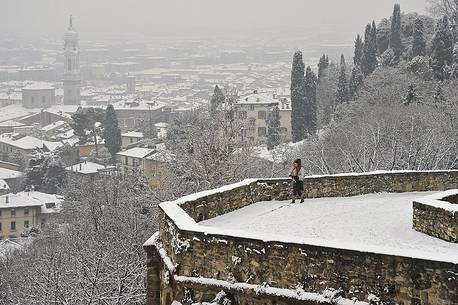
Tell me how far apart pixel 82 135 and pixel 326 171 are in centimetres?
7024

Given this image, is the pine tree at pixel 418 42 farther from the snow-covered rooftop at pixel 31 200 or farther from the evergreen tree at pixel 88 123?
the evergreen tree at pixel 88 123

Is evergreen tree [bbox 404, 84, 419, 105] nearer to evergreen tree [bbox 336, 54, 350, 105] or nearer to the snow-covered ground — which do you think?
evergreen tree [bbox 336, 54, 350, 105]

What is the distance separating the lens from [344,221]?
1270 cm

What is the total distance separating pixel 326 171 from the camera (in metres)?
36.4

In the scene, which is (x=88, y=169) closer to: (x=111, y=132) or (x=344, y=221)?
(x=111, y=132)

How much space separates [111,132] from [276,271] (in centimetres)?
8855

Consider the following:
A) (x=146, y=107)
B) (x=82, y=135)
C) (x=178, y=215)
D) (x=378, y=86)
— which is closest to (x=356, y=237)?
(x=178, y=215)

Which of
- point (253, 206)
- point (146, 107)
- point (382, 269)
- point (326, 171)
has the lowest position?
point (146, 107)

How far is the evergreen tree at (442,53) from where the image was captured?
185 ft

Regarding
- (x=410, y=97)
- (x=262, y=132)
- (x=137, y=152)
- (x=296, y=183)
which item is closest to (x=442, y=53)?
(x=410, y=97)

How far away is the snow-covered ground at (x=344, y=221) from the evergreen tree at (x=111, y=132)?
3122 inches

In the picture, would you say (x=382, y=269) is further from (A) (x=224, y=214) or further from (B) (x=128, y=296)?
(B) (x=128, y=296)

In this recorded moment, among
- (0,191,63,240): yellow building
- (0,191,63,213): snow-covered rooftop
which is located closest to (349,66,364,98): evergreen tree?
(0,191,63,213): snow-covered rooftop

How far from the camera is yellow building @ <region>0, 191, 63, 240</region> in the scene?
3066 inches
